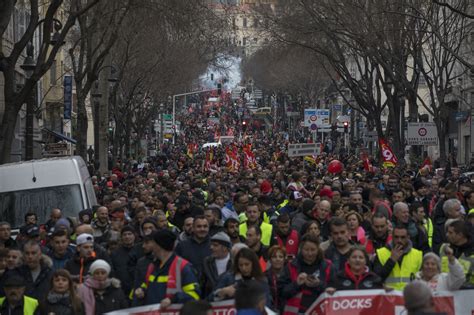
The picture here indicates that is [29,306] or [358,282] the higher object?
[358,282]

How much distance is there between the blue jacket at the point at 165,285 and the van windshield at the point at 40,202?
335 inches

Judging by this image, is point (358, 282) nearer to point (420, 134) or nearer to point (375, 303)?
point (375, 303)

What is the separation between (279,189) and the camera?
864 inches

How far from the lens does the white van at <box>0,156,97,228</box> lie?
18.3 m

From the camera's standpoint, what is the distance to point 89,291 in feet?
34.0

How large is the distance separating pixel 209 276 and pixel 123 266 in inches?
75.0

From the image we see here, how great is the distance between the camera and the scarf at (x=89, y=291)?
405 inches

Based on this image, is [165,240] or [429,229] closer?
[165,240]

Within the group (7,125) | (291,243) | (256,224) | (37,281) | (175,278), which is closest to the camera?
(175,278)

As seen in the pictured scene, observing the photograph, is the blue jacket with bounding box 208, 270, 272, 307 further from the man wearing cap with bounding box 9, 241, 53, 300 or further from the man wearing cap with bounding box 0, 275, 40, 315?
the man wearing cap with bounding box 9, 241, 53, 300

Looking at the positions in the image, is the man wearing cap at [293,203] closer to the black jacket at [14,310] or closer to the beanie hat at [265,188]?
the beanie hat at [265,188]

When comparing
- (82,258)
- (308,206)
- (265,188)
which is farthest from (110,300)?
(265,188)

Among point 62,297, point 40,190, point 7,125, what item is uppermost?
point 7,125

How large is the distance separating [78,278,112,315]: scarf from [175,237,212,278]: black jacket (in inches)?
69.2
